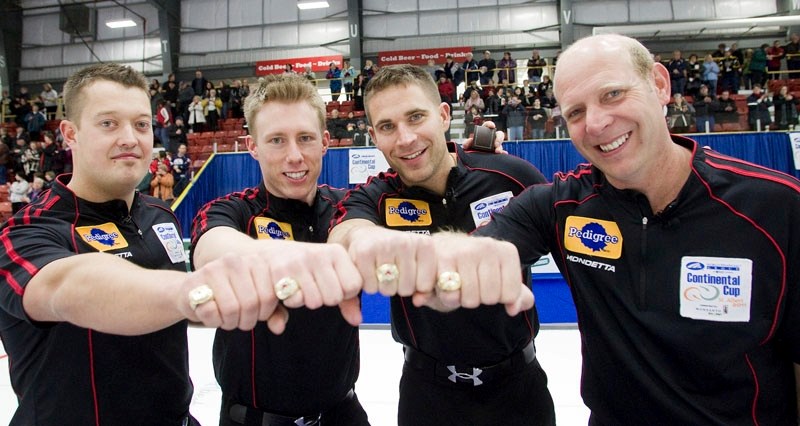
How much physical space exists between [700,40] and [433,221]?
2204 cm

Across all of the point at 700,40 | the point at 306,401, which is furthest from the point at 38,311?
the point at 700,40

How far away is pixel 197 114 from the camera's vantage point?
1634cm

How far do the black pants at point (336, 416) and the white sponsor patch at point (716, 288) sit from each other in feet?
4.69

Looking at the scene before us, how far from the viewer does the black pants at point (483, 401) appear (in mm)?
2143

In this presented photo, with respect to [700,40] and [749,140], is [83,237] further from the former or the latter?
[700,40]

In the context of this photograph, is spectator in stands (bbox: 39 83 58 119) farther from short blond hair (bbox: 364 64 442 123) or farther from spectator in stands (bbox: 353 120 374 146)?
short blond hair (bbox: 364 64 442 123)

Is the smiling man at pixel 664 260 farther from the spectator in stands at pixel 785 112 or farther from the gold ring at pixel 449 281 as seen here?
the spectator in stands at pixel 785 112

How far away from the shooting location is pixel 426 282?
1.04 meters

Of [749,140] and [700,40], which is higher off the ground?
[700,40]

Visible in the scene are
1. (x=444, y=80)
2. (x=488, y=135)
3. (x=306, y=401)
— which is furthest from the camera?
(x=444, y=80)

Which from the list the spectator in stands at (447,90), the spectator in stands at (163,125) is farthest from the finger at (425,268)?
the spectator in stands at (163,125)

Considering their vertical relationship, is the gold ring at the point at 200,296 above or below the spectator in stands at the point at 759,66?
below

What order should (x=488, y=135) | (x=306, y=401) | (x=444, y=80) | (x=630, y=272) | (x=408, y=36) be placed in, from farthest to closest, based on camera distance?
(x=408, y=36), (x=444, y=80), (x=488, y=135), (x=306, y=401), (x=630, y=272)

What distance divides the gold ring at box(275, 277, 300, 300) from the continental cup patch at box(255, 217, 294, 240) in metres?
1.16
